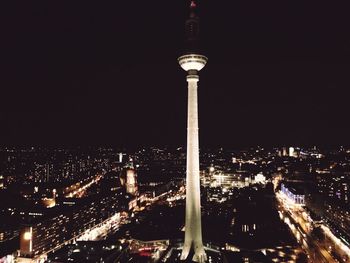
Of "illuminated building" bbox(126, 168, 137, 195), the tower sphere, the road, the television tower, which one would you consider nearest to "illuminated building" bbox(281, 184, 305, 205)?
the road


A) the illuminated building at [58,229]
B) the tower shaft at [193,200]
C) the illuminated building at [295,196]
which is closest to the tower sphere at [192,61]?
the tower shaft at [193,200]

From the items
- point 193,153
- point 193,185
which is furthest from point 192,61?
point 193,185

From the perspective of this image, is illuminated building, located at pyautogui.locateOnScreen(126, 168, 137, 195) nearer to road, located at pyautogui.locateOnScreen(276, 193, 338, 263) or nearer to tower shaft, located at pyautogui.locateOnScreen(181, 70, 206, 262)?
road, located at pyautogui.locateOnScreen(276, 193, 338, 263)

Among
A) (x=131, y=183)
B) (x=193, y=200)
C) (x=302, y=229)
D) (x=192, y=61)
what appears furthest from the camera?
(x=131, y=183)

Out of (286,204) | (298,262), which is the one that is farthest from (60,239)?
(286,204)

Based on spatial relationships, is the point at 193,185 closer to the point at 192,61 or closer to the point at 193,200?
the point at 193,200

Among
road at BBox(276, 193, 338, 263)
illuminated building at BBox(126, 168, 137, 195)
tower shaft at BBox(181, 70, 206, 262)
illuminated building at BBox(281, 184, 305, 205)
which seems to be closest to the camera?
tower shaft at BBox(181, 70, 206, 262)

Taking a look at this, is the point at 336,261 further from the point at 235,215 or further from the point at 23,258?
the point at 23,258
